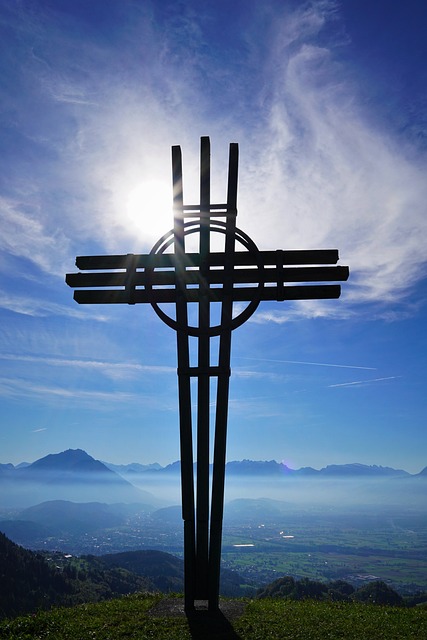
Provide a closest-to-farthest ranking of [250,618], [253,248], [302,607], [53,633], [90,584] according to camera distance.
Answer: [53,633], [250,618], [253,248], [302,607], [90,584]

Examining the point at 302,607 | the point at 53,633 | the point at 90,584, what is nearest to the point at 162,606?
the point at 53,633

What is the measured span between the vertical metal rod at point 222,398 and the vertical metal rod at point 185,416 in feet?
1.77

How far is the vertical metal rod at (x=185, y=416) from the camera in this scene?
44.0ft

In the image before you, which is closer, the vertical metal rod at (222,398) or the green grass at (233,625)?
the green grass at (233,625)

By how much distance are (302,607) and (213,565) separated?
368 centimetres

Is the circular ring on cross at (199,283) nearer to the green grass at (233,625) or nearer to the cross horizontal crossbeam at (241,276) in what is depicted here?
the cross horizontal crossbeam at (241,276)

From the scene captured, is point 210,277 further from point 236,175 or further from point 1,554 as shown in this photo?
point 1,554

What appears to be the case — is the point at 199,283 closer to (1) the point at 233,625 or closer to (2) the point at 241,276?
(2) the point at 241,276

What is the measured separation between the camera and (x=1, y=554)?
15688 centimetres

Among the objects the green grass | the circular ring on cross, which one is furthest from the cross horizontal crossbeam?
the green grass

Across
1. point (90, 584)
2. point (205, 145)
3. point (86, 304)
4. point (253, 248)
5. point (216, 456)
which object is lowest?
point (90, 584)

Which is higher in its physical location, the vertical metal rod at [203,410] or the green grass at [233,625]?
the vertical metal rod at [203,410]

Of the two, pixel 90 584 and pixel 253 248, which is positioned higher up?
pixel 253 248

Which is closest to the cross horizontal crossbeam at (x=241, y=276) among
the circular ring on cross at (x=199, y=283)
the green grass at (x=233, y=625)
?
the circular ring on cross at (x=199, y=283)
